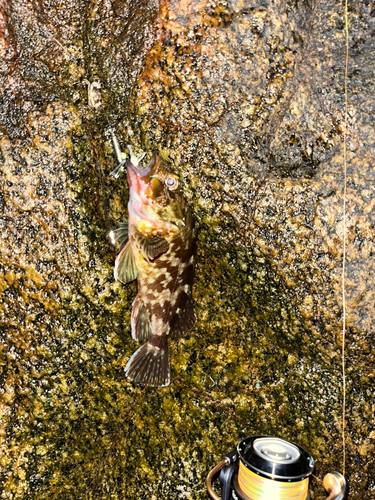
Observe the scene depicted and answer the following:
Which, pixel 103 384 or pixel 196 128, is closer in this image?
pixel 196 128

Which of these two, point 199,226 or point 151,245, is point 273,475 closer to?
point 151,245

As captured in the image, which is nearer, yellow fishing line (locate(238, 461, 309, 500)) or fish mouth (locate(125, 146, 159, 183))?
yellow fishing line (locate(238, 461, 309, 500))

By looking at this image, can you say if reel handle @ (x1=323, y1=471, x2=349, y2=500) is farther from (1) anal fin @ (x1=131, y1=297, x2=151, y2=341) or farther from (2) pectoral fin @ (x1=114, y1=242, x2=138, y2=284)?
(2) pectoral fin @ (x1=114, y1=242, x2=138, y2=284)

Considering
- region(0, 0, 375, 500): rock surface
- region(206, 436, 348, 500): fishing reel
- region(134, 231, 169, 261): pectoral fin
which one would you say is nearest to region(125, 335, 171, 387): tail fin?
region(0, 0, 375, 500): rock surface

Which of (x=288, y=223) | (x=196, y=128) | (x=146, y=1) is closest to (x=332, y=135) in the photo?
(x=288, y=223)

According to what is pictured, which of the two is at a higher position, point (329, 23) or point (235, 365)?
point (329, 23)

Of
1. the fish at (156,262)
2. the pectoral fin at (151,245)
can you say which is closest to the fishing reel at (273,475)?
the fish at (156,262)

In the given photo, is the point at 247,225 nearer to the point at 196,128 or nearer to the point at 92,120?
the point at 196,128

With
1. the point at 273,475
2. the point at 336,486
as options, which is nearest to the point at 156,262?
the point at 273,475
